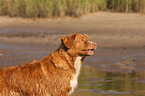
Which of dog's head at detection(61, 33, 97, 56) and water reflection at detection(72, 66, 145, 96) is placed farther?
water reflection at detection(72, 66, 145, 96)

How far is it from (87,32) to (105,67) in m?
7.74

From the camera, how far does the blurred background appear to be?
12.5 m

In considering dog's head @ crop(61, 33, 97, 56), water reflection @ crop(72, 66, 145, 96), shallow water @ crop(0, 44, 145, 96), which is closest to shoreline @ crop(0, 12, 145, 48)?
shallow water @ crop(0, 44, 145, 96)

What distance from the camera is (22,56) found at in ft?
50.1

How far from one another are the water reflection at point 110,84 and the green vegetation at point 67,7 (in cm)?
1081

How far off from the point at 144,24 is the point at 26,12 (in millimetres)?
7937

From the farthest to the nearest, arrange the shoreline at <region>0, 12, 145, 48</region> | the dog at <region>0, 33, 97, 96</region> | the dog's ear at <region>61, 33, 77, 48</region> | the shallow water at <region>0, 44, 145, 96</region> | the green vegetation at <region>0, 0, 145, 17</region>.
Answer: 1. the green vegetation at <region>0, 0, 145, 17</region>
2. the shoreline at <region>0, 12, 145, 48</region>
3. the shallow water at <region>0, 44, 145, 96</region>
4. the dog's ear at <region>61, 33, 77, 48</region>
5. the dog at <region>0, 33, 97, 96</region>

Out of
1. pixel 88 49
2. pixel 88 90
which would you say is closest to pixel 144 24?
pixel 88 90

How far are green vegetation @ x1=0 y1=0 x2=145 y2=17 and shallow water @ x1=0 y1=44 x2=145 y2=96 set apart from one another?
5.04m

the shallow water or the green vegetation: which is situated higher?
the green vegetation

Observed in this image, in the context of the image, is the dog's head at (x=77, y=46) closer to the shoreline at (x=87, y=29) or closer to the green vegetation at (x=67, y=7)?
the shoreline at (x=87, y=29)

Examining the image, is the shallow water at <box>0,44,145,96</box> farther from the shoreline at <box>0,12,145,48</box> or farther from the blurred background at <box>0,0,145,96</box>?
the shoreline at <box>0,12,145,48</box>

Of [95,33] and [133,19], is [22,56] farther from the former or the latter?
[133,19]

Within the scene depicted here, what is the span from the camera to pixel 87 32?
805 inches
